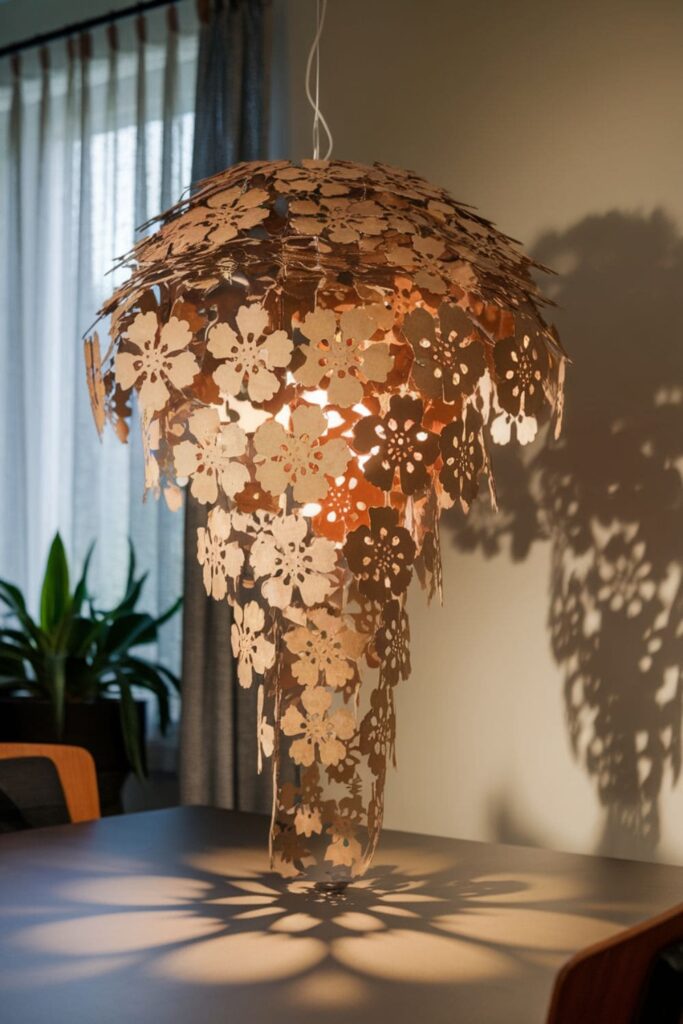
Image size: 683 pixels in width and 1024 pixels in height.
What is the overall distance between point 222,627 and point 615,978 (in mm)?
2314

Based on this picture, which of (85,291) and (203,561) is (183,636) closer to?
(85,291)

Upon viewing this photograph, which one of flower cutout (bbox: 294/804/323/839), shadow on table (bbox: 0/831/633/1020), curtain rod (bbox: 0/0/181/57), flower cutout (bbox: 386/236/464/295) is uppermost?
curtain rod (bbox: 0/0/181/57)

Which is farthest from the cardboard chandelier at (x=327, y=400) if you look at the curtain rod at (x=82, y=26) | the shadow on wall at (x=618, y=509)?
the curtain rod at (x=82, y=26)

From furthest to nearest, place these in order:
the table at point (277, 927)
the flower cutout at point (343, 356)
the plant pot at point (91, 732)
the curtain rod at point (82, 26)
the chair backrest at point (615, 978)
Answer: the curtain rod at point (82, 26) → the plant pot at point (91, 732) → the flower cutout at point (343, 356) → the table at point (277, 927) → the chair backrest at point (615, 978)

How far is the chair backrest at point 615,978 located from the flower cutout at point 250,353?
0.77m

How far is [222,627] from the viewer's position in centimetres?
309

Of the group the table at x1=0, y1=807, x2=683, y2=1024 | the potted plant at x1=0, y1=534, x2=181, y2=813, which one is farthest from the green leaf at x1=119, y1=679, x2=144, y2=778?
the table at x1=0, y1=807, x2=683, y2=1024

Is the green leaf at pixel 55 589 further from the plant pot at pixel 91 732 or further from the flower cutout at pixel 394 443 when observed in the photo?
the flower cutout at pixel 394 443

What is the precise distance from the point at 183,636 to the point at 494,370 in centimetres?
177

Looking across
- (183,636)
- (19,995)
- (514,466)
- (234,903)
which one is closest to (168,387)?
(234,903)

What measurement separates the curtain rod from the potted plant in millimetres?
1535

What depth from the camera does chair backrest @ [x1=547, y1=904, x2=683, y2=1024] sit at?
2.59ft

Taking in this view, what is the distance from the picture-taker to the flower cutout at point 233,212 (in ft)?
4.81

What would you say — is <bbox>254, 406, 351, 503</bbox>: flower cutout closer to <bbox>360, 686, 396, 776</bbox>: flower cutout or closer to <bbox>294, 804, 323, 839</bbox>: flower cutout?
<bbox>360, 686, 396, 776</bbox>: flower cutout
